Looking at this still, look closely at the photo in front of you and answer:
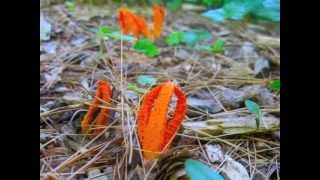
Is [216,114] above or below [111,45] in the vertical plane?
below

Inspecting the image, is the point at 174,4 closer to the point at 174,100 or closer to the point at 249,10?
the point at 249,10

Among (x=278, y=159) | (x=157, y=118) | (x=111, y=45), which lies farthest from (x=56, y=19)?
(x=278, y=159)

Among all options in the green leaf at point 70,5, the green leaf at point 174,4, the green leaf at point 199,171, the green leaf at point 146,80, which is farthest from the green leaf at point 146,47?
the green leaf at point 199,171
